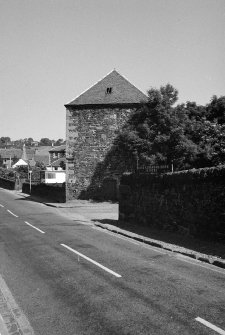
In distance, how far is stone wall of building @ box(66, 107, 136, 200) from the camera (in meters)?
33.2

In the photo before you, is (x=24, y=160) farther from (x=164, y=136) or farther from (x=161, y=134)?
(x=164, y=136)

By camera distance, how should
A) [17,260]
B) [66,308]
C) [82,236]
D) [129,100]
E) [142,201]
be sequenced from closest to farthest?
1. [66,308]
2. [17,260]
3. [82,236]
4. [142,201]
5. [129,100]

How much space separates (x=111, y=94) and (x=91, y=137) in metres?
4.76

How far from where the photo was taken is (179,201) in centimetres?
1498

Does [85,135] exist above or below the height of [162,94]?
below

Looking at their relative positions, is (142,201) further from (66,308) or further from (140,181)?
(66,308)

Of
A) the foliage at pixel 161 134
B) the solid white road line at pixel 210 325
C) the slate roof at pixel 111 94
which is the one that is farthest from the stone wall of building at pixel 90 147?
the solid white road line at pixel 210 325

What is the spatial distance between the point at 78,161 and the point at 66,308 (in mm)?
26802

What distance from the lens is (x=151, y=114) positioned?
29.2 meters

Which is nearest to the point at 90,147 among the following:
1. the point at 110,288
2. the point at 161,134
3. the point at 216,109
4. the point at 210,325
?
the point at 161,134

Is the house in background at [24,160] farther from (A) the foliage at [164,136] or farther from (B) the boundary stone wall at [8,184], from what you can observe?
(A) the foliage at [164,136]

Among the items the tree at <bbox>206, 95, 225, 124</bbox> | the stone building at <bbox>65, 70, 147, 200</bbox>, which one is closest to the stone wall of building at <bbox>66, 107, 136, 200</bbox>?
the stone building at <bbox>65, 70, 147, 200</bbox>

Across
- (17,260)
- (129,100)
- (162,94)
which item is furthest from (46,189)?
(17,260)

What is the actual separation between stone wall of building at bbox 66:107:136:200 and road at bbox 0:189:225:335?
18.9 meters
